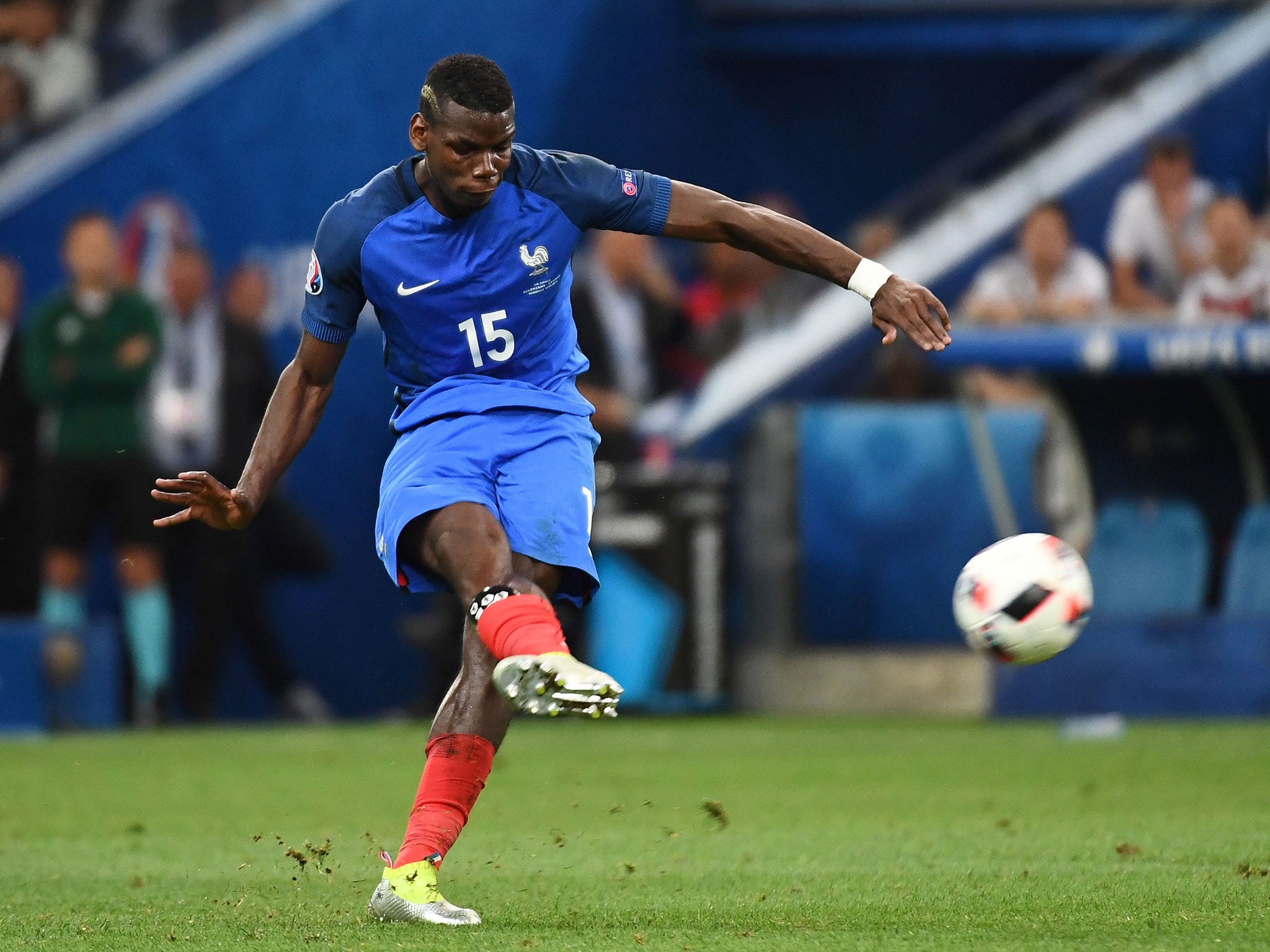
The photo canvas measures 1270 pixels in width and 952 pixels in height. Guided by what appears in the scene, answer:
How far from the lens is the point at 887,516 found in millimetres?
14148

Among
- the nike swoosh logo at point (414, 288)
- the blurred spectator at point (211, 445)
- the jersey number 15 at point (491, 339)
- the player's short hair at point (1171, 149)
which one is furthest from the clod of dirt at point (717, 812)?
the player's short hair at point (1171, 149)

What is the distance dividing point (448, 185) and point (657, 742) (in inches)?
263

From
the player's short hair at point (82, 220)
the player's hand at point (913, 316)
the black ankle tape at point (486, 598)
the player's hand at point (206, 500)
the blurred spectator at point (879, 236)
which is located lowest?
the black ankle tape at point (486, 598)

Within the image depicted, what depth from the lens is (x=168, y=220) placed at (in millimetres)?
15156

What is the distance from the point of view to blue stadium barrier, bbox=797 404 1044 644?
1402 cm

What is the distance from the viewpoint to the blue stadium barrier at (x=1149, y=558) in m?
13.1

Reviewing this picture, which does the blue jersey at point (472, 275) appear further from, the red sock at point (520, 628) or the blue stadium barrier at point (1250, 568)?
the blue stadium barrier at point (1250, 568)

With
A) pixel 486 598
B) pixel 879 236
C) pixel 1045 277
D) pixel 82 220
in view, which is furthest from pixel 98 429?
pixel 486 598

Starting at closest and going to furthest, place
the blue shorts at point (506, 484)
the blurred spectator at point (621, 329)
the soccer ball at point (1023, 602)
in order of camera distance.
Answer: the blue shorts at point (506, 484) → the soccer ball at point (1023, 602) → the blurred spectator at point (621, 329)

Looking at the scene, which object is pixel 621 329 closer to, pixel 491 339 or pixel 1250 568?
pixel 1250 568

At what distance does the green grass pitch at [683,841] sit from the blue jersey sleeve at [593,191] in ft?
5.95

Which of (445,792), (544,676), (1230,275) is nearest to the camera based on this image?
(544,676)

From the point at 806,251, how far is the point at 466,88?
1.01m

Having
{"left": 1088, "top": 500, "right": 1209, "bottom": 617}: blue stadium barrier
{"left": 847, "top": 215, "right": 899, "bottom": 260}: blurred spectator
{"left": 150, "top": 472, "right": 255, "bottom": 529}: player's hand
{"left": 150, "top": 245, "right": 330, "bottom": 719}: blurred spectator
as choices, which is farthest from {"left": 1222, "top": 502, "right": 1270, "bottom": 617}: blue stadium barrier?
{"left": 150, "top": 472, "right": 255, "bottom": 529}: player's hand
